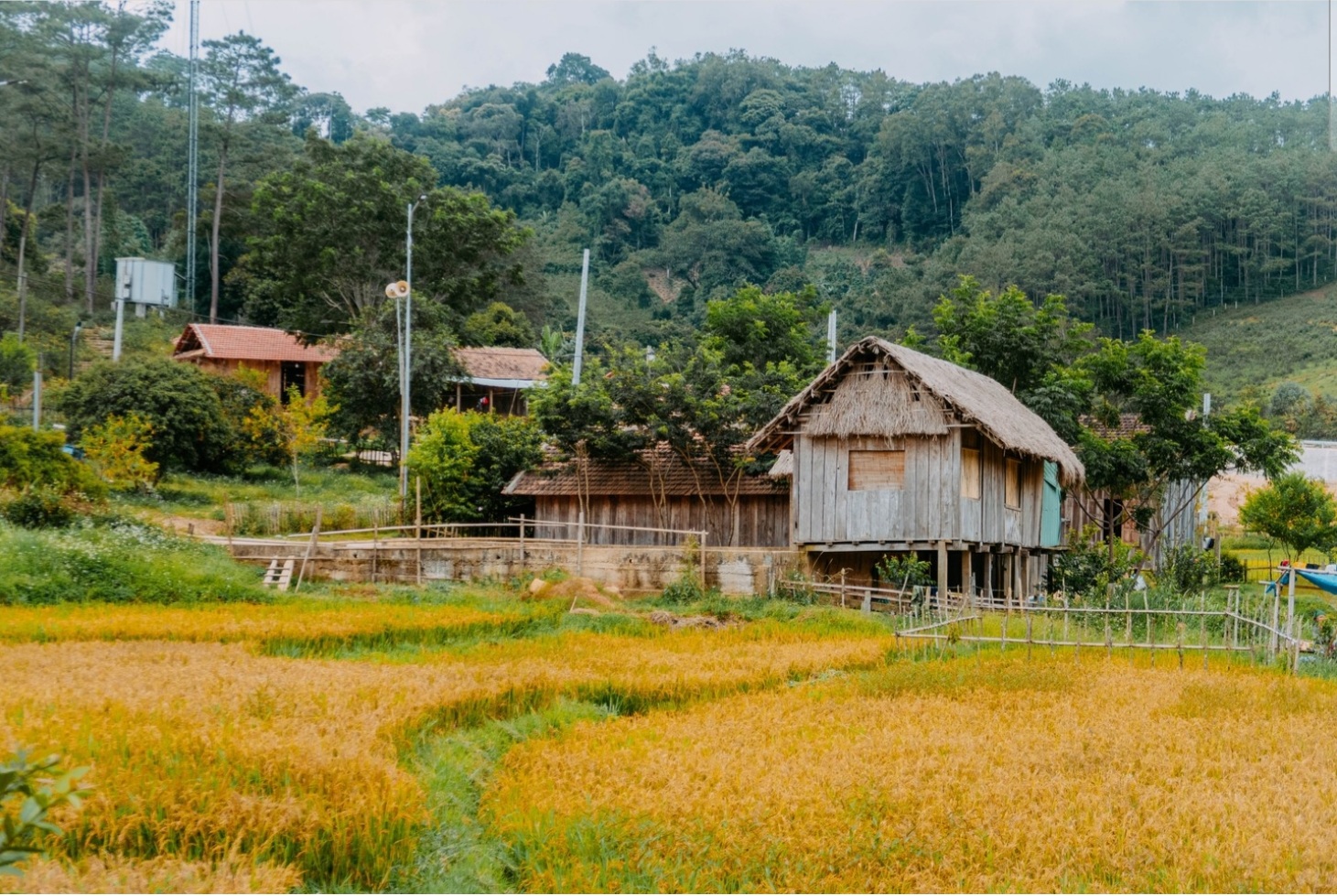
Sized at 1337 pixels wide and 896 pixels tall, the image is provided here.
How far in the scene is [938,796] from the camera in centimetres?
893

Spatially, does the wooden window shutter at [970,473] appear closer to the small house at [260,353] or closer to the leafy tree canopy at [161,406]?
the leafy tree canopy at [161,406]

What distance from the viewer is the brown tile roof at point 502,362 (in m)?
46.6

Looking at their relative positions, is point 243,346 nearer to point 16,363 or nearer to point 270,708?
point 16,363

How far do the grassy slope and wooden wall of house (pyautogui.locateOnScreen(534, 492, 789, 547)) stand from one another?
3701cm

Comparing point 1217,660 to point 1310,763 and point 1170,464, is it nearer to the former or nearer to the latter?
point 1310,763

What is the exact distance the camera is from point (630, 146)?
94750 millimetres

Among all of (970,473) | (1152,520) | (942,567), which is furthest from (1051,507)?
(1152,520)

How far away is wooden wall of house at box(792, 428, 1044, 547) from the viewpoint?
23562mm

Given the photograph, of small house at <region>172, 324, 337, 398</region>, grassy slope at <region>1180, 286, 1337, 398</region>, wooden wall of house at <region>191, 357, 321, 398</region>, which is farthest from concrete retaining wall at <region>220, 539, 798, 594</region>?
grassy slope at <region>1180, 286, 1337, 398</region>

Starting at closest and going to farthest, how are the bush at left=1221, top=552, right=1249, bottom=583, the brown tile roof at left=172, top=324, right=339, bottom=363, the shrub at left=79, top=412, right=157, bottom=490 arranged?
the shrub at left=79, top=412, right=157, bottom=490, the bush at left=1221, top=552, right=1249, bottom=583, the brown tile roof at left=172, top=324, right=339, bottom=363

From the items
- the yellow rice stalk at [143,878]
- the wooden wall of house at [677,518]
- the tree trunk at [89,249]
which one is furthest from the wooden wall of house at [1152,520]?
the tree trunk at [89,249]

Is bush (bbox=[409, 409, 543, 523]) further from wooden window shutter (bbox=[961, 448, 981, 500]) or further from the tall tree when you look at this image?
the tall tree

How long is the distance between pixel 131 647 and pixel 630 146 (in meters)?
83.8

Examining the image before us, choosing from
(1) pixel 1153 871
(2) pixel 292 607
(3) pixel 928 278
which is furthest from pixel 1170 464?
(3) pixel 928 278
